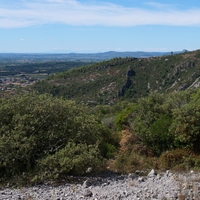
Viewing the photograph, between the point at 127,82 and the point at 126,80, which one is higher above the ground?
the point at 126,80

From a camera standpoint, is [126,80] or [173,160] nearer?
[173,160]

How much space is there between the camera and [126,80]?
96500 mm

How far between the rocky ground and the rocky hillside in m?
77.1

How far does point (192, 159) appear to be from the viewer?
1012cm

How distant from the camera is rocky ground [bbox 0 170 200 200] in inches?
246

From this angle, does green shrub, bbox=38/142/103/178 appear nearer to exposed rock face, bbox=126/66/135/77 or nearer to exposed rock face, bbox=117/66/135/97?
exposed rock face, bbox=117/66/135/97

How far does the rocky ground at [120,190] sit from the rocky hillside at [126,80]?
77.1 meters

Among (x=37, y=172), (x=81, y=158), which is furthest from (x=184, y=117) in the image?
(x=37, y=172)

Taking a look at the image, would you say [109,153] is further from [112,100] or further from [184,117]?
[112,100]

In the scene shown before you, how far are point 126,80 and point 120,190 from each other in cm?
9028

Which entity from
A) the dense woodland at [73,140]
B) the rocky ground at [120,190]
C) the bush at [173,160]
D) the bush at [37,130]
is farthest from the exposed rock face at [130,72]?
the rocky ground at [120,190]

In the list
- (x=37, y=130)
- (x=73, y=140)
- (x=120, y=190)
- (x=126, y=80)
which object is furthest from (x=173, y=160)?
(x=126, y=80)

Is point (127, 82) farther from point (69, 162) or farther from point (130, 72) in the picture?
point (69, 162)

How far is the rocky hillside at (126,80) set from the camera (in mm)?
91062
